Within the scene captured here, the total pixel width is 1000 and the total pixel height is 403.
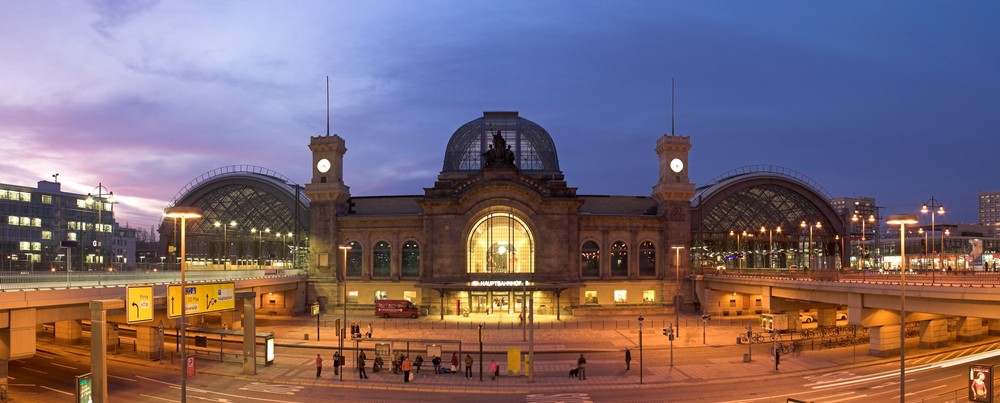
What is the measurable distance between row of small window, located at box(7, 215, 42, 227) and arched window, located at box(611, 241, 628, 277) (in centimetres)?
11877

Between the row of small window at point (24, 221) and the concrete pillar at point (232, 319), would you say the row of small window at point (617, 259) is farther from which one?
the row of small window at point (24, 221)

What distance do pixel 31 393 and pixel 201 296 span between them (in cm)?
1008

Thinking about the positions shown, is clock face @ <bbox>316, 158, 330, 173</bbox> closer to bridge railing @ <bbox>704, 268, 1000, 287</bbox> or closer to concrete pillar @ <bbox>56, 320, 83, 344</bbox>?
concrete pillar @ <bbox>56, 320, 83, 344</bbox>

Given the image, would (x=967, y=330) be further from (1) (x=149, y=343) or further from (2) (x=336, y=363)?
(1) (x=149, y=343)

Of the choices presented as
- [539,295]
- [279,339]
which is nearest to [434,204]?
[539,295]

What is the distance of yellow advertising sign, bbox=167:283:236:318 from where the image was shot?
3906cm

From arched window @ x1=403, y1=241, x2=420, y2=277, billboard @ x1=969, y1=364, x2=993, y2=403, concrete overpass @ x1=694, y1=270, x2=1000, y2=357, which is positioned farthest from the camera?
arched window @ x1=403, y1=241, x2=420, y2=277

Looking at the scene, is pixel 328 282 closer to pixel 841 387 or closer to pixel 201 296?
pixel 201 296

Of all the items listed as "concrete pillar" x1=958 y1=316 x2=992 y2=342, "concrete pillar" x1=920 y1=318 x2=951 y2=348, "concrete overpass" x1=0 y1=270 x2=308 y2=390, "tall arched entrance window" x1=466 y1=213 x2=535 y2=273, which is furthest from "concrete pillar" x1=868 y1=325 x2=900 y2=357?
"concrete overpass" x1=0 y1=270 x2=308 y2=390

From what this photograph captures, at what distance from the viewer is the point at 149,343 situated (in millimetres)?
49906

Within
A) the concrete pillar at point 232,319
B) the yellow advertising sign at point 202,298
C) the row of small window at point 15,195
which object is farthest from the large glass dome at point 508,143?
the row of small window at point 15,195

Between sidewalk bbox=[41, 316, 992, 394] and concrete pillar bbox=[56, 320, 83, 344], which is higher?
concrete pillar bbox=[56, 320, 83, 344]

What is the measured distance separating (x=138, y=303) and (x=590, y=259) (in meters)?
56.6

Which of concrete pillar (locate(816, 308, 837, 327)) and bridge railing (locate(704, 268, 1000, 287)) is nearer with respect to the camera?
bridge railing (locate(704, 268, 1000, 287))
